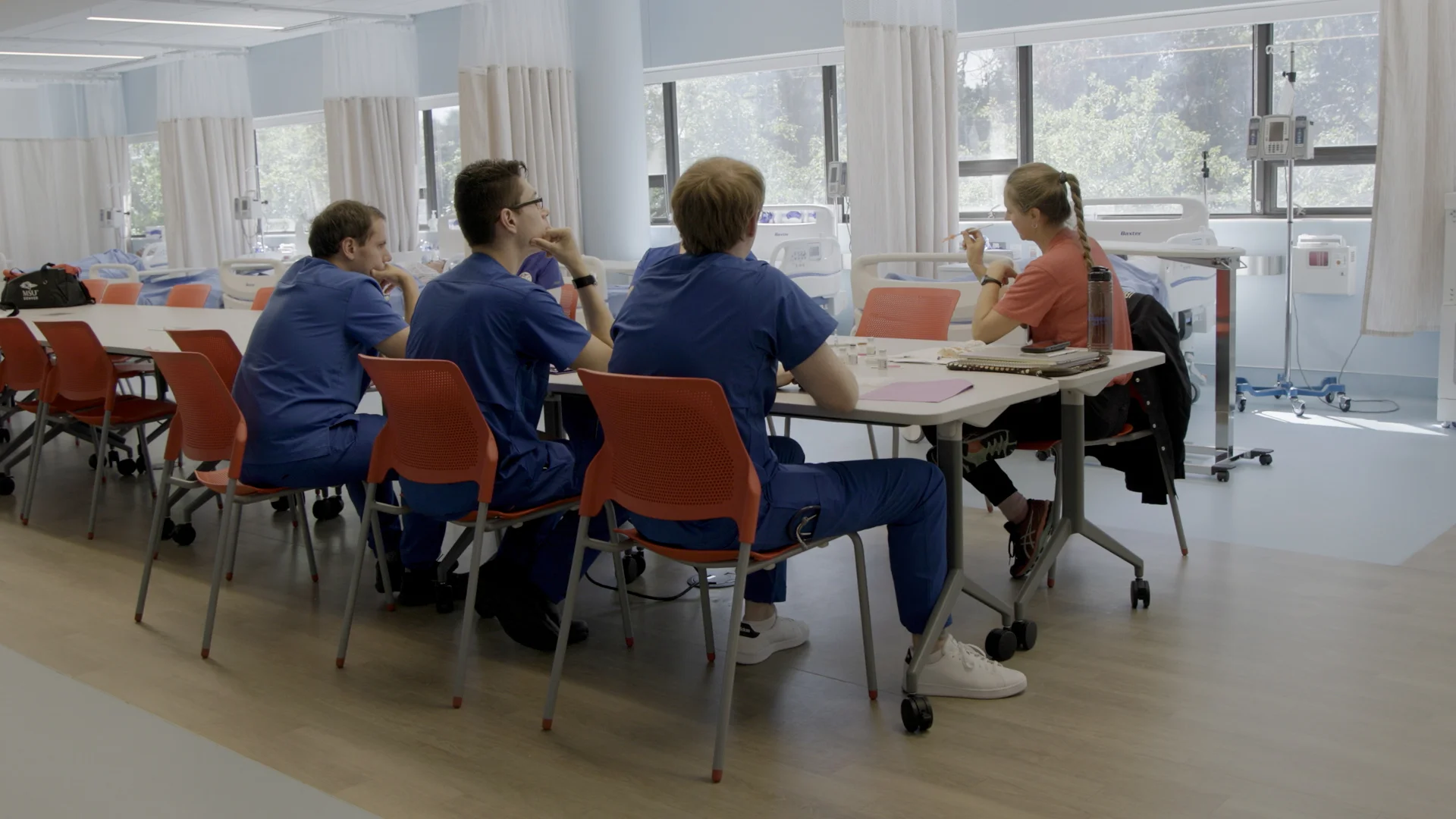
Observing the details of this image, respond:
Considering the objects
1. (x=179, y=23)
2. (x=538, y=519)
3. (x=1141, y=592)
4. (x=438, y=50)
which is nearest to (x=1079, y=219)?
(x=1141, y=592)

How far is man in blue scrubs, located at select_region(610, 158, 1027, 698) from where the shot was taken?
2512 millimetres

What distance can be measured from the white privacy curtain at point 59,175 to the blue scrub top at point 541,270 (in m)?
9.95

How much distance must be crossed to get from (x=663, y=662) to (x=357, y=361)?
1231 millimetres

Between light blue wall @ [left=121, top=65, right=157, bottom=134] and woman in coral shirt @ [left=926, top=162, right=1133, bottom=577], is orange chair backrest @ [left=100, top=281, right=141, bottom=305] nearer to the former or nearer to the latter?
woman in coral shirt @ [left=926, top=162, right=1133, bottom=577]

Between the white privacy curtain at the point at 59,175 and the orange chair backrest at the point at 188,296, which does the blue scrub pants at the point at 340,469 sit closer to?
the orange chair backrest at the point at 188,296

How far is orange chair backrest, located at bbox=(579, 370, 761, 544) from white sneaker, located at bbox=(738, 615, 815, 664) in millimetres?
604

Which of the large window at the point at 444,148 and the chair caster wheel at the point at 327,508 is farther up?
the large window at the point at 444,148

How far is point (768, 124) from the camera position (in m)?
8.74

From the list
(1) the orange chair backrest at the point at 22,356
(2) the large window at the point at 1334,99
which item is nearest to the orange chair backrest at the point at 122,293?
(1) the orange chair backrest at the point at 22,356

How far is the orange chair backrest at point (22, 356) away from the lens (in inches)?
190

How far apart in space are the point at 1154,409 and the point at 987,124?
451 centimetres

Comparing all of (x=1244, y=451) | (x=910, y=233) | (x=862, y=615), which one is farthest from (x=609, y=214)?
(x=862, y=615)

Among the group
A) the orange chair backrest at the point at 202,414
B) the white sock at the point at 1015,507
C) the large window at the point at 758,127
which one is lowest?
the white sock at the point at 1015,507

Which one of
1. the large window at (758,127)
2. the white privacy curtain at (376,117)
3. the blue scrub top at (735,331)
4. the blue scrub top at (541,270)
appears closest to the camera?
the blue scrub top at (735,331)
